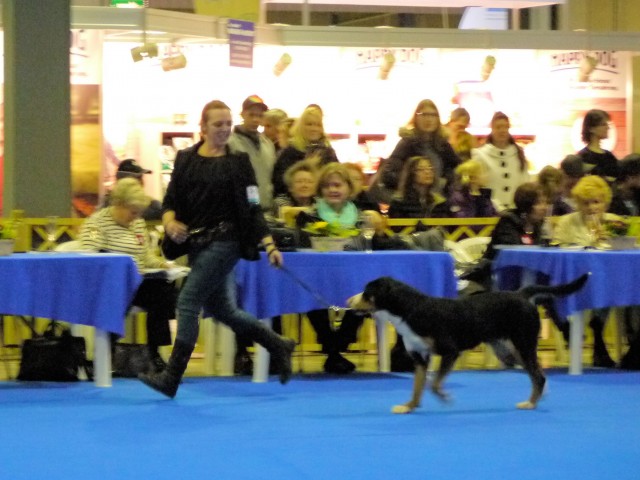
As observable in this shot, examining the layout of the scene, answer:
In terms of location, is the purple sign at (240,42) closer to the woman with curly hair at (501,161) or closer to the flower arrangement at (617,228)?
the woman with curly hair at (501,161)

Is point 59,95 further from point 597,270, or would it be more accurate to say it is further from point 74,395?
point 597,270

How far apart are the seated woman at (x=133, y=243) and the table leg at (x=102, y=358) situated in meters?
0.42

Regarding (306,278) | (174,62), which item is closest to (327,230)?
(306,278)

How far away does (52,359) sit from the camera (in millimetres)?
7328

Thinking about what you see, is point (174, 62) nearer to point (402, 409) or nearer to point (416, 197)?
point (416, 197)

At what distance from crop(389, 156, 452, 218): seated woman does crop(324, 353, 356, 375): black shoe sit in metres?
1.40

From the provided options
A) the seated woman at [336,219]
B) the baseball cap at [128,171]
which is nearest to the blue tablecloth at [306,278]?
the seated woman at [336,219]

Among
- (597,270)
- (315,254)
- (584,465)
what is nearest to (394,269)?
(315,254)

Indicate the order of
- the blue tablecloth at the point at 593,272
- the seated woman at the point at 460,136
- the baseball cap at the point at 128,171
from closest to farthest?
the blue tablecloth at the point at 593,272 → the baseball cap at the point at 128,171 → the seated woman at the point at 460,136

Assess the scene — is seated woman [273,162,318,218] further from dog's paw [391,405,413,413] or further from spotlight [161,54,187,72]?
spotlight [161,54,187,72]

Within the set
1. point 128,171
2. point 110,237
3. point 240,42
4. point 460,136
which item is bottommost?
point 110,237

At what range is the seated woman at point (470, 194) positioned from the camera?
924cm

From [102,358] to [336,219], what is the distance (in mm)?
1649

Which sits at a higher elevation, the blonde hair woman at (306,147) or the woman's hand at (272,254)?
the blonde hair woman at (306,147)
